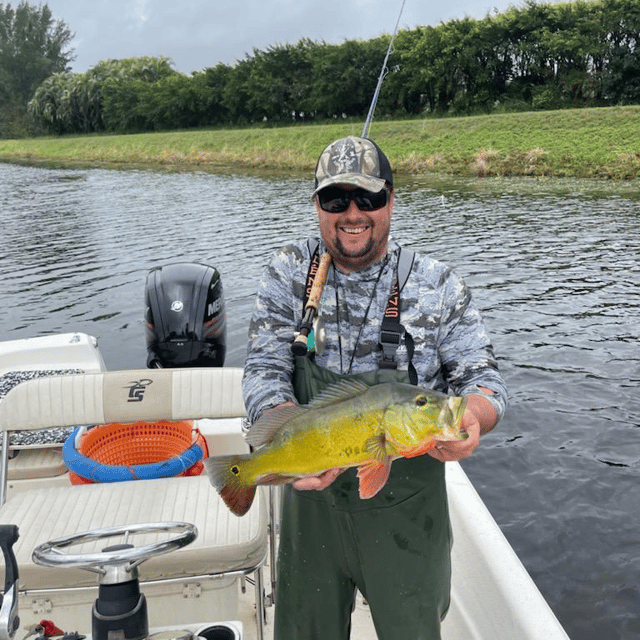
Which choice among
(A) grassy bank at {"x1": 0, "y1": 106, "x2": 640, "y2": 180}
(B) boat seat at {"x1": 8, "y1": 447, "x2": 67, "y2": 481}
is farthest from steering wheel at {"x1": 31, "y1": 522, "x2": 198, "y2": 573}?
(A) grassy bank at {"x1": 0, "y1": 106, "x2": 640, "y2": 180}

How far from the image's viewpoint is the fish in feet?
7.69

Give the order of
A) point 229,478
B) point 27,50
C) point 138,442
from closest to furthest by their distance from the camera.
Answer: point 229,478 < point 138,442 < point 27,50

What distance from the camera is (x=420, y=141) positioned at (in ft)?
120

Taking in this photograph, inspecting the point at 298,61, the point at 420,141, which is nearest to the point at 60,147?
the point at 298,61

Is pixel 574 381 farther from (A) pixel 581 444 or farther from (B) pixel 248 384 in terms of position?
(B) pixel 248 384

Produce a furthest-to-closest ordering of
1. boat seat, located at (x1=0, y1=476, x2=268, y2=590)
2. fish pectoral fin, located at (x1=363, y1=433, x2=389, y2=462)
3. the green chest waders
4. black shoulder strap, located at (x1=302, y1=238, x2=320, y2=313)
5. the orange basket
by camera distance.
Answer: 1. the orange basket
2. boat seat, located at (x1=0, y1=476, x2=268, y2=590)
3. black shoulder strap, located at (x1=302, y1=238, x2=320, y2=313)
4. the green chest waders
5. fish pectoral fin, located at (x1=363, y1=433, x2=389, y2=462)

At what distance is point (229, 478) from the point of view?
268 centimetres

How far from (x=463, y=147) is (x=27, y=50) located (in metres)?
102

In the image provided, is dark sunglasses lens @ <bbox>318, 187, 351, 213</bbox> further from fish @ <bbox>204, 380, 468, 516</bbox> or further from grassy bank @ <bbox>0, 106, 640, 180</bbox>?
grassy bank @ <bbox>0, 106, 640, 180</bbox>

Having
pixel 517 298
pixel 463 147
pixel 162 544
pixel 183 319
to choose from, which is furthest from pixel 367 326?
pixel 463 147

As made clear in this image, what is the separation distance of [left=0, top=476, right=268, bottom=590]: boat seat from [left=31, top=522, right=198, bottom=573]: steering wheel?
71 centimetres

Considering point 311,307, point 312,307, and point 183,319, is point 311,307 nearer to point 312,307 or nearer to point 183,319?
point 312,307

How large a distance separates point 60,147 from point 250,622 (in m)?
61.2

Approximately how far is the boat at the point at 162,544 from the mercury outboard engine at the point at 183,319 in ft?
3.89
